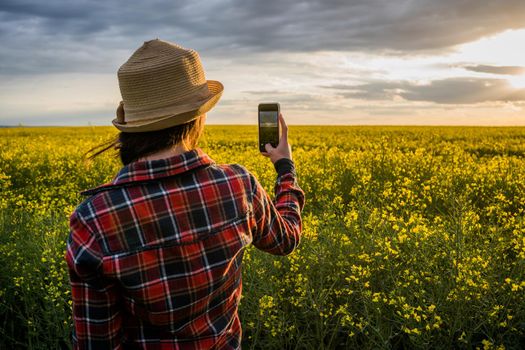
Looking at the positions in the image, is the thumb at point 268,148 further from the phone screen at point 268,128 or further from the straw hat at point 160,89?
the straw hat at point 160,89

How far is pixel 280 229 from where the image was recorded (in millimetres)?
1729

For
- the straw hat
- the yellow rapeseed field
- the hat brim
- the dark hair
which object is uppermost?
the straw hat

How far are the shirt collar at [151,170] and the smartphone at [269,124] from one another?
2.56 ft

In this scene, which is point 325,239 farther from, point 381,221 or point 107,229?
point 107,229

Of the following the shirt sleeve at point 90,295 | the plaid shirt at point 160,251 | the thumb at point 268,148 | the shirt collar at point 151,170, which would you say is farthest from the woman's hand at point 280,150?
the shirt sleeve at point 90,295

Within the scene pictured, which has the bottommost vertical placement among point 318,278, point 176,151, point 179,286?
point 318,278

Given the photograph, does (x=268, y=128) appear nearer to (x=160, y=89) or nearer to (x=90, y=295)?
(x=160, y=89)

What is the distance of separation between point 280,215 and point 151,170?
64cm

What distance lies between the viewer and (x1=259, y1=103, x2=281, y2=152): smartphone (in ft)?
6.87

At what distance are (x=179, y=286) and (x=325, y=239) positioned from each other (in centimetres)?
250

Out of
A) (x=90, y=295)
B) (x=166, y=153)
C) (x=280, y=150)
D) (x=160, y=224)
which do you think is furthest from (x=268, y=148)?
(x=90, y=295)

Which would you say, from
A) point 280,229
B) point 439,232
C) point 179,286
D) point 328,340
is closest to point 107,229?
point 179,286

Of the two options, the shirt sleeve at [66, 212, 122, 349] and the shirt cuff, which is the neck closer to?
the shirt sleeve at [66, 212, 122, 349]

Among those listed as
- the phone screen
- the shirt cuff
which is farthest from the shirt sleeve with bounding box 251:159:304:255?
the phone screen
